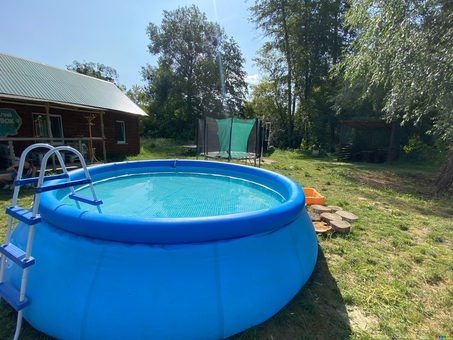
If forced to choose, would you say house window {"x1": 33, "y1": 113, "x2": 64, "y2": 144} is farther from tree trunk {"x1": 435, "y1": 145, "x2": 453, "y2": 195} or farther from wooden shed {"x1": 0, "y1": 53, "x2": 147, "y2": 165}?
tree trunk {"x1": 435, "y1": 145, "x2": 453, "y2": 195}

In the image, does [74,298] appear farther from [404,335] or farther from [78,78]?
[78,78]

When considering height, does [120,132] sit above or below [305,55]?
below

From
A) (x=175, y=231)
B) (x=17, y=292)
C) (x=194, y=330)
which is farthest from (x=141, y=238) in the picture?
(x=17, y=292)

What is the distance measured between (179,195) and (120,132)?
910cm

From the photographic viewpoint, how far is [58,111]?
27.9ft

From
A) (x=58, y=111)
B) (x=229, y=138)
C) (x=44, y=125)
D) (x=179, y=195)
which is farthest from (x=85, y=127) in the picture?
(x=179, y=195)

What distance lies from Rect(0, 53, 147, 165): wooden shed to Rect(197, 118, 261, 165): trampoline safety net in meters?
3.69

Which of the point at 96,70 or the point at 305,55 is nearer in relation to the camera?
the point at 305,55

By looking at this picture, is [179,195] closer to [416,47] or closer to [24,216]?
[24,216]

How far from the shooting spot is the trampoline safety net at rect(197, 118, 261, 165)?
835 cm

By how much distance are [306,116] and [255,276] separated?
19.2 meters

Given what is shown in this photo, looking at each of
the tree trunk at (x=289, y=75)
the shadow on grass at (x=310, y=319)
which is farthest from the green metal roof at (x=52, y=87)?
the tree trunk at (x=289, y=75)

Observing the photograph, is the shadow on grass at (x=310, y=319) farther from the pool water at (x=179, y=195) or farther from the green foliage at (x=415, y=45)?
the green foliage at (x=415, y=45)

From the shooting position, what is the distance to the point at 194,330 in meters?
1.50
